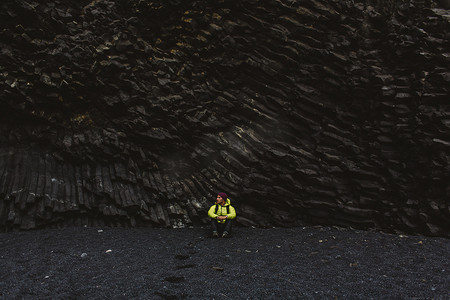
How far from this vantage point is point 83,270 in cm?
718

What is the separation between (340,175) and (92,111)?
10081mm

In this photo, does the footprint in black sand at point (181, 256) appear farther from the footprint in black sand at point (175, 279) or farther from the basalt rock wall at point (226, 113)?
the basalt rock wall at point (226, 113)

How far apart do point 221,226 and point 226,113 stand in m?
4.54

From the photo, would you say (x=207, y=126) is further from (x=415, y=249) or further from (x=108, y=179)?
(x=415, y=249)

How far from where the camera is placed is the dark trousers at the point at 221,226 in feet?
32.4

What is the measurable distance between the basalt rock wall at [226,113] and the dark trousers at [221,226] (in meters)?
1.46

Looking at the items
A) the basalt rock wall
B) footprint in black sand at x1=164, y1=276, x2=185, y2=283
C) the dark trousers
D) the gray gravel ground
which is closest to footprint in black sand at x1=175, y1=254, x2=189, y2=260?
the gray gravel ground

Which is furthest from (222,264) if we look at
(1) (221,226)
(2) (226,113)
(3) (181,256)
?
(2) (226,113)

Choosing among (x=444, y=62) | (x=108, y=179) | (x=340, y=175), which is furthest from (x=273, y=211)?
(x=444, y=62)

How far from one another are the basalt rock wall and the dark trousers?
1460mm

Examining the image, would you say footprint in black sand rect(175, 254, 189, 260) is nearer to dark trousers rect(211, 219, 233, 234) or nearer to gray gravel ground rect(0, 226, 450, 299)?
gray gravel ground rect(0, 226, 450, 299)

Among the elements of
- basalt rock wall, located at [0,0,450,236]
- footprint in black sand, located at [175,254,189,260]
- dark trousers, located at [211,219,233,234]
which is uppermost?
basalt rock wall, located at [0,0,450,236]

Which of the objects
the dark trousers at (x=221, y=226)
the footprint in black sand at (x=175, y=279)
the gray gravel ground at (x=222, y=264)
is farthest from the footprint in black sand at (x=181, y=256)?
the dark trousers at (x=221, y=226)

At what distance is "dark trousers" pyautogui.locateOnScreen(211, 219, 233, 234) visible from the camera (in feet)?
32.4
